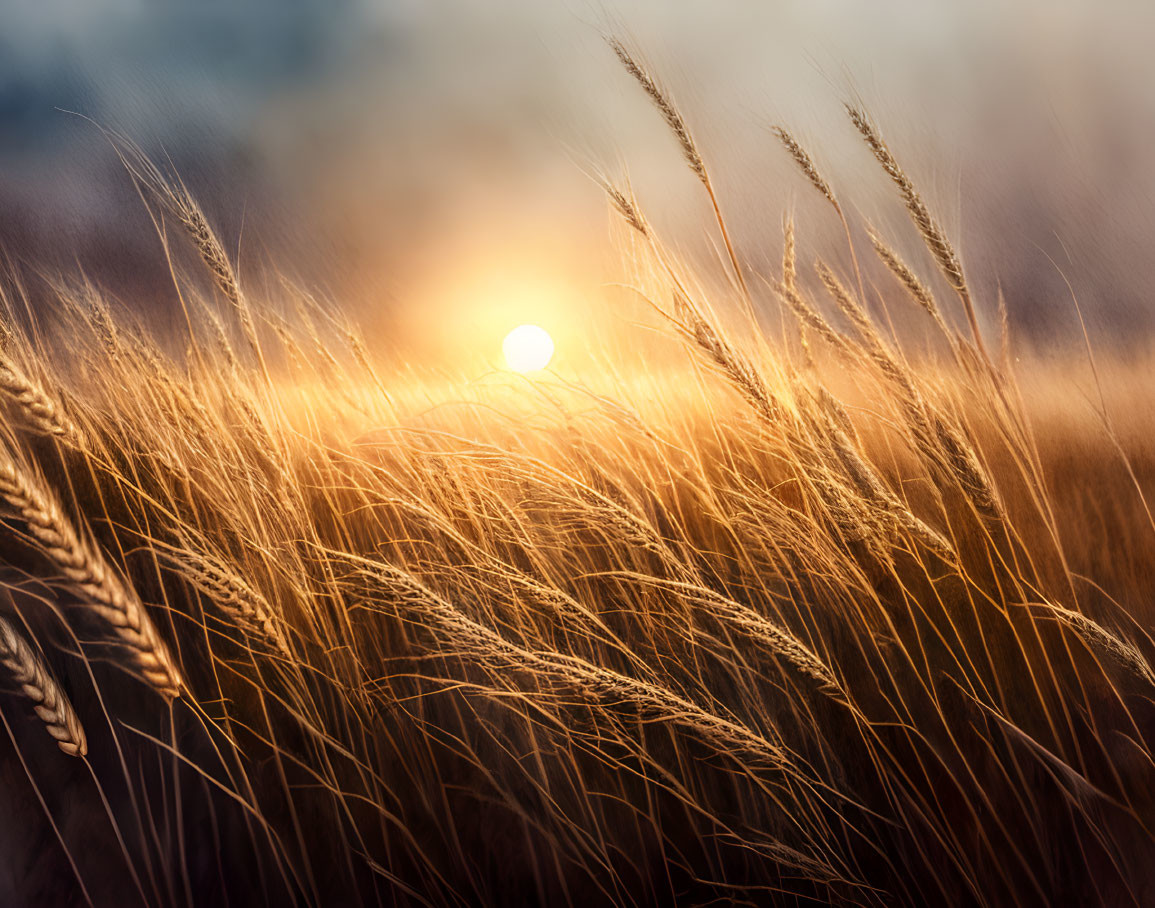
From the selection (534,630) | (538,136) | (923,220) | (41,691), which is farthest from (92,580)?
(923,220)

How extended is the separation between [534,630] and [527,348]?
366 mm

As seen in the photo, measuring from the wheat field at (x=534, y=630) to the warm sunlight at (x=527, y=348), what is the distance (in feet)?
0.10

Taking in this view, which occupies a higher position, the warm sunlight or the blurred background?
the blurred background

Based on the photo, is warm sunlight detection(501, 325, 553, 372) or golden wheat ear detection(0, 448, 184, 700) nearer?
golden wheat ear detection(0, 448, 184, 700)

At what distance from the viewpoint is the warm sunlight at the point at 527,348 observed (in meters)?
0.78

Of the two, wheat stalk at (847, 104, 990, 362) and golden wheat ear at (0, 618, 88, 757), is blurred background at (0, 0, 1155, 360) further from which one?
golden wheat ear at (0, 618, 88, 757)

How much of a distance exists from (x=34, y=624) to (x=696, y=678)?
2.60 feet

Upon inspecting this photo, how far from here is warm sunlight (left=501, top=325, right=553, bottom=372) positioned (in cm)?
78

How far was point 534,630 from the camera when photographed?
70cm

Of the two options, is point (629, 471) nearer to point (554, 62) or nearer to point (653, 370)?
point (653, 370)

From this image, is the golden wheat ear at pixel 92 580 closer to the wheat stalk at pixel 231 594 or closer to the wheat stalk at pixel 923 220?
the wheat stalk at pixel 231 594

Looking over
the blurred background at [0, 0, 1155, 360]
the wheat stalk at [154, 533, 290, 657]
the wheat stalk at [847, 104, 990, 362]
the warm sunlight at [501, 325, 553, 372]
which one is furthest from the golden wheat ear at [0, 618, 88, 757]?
the wheat stalk at [847, 104, 990, 362]

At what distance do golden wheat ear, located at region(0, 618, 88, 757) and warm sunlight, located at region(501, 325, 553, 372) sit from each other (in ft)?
2.16

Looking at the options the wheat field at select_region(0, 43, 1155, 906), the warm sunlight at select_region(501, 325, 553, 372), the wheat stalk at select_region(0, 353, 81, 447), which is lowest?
the wheat field at select_region(0, 43, 1155, 906)
